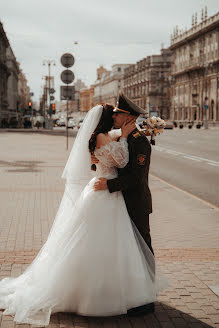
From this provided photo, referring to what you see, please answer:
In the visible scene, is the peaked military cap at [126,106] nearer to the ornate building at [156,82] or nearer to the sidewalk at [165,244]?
the sidewalk at [165,244]

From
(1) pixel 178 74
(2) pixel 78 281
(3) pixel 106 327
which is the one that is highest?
(1) pixel 178 74

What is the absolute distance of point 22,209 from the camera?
8383 mm

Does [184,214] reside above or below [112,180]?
below

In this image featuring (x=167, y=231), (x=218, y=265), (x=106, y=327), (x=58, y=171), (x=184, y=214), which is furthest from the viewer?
(x=58, y=171)

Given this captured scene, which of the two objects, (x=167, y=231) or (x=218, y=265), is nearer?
(x=218, y=265)

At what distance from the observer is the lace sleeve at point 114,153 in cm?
403

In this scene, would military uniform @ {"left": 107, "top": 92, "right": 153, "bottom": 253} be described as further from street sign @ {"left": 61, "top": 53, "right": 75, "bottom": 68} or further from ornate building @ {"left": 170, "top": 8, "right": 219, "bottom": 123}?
ornate building @ {"left": 170, "top": 8, "right": 219, "bottom": 123}

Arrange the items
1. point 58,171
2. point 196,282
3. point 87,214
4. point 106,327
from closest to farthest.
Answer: point 106,327 → point 87,214 → point 196,282 → point 58,171

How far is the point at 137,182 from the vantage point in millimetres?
4125

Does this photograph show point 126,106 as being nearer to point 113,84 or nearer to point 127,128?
point 127,128

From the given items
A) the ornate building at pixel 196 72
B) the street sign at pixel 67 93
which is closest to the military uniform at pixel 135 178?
the street sign at pixel 67 93

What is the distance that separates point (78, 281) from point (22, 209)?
4595 mm

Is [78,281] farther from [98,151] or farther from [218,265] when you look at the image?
[218,265]

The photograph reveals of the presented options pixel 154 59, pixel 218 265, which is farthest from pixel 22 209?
pixel 154 59
